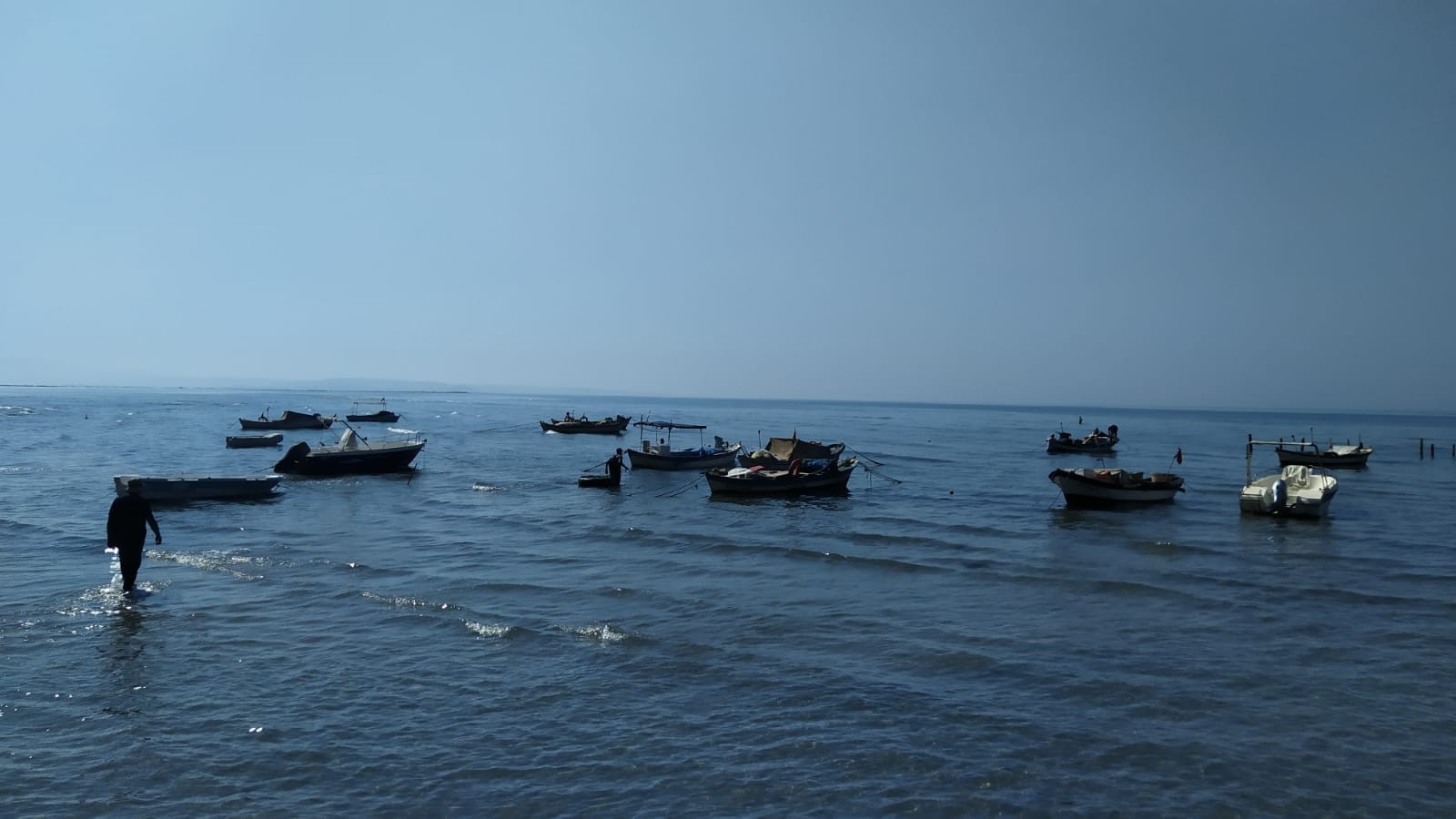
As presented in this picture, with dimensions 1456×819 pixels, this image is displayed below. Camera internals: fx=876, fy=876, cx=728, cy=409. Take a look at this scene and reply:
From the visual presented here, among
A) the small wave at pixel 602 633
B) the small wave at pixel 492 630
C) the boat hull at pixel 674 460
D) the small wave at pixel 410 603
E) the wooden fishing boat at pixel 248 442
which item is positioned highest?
the boat hull at pixel 674 460

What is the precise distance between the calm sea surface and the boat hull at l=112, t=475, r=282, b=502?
245 cm

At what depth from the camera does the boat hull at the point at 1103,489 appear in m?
34.1

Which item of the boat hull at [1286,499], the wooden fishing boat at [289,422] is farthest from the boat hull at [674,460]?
the wooden fishing boat at [289,422]

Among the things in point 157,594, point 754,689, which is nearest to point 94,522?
point 157,594

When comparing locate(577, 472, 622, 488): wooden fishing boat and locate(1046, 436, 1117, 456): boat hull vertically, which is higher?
locate(1046, 436, 1117, 456): boat hull

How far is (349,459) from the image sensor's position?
43.4m

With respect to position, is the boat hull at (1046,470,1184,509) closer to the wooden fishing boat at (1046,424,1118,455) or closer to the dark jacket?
the dark jacket

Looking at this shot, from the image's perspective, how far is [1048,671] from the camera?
1314 cm

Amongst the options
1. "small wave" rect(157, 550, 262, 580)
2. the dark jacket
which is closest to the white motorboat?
"small wave" rect(157, 550, 262, 580)

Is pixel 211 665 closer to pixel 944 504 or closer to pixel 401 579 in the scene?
pixel 401 579

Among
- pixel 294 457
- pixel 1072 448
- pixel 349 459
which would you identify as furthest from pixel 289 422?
pixel 1072 448

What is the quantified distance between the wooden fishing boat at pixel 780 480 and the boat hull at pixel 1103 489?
915cm

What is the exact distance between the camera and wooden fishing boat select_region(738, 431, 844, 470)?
46312 mm

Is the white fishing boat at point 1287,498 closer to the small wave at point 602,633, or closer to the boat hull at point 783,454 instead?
the boat hull at point 783,454
